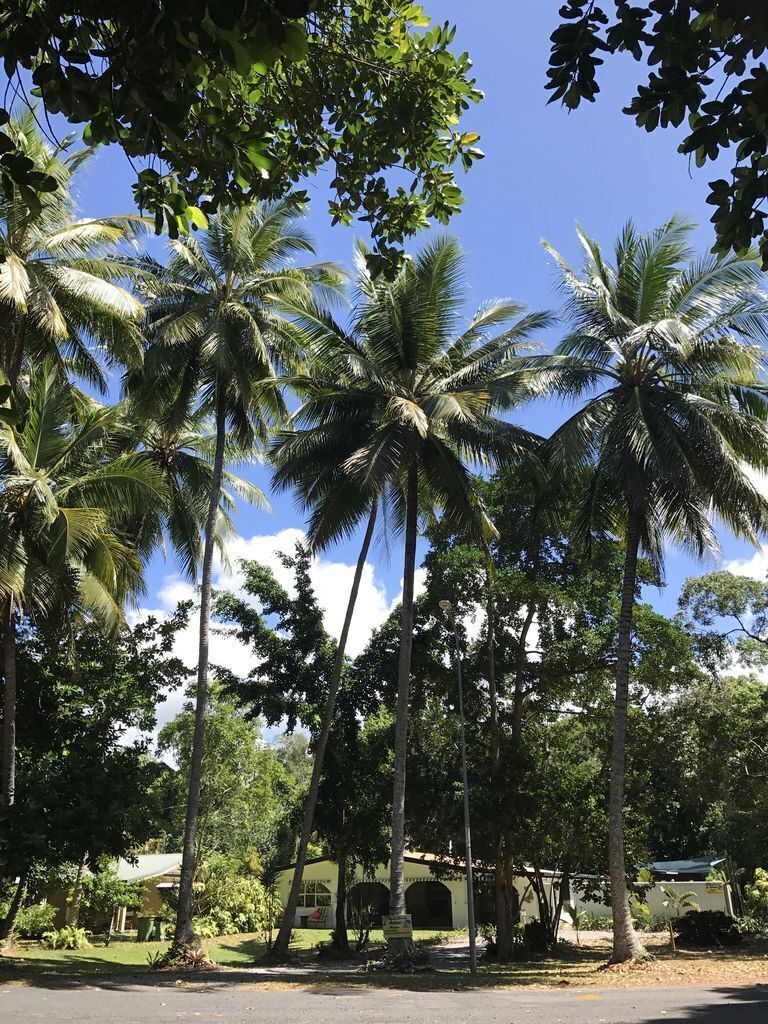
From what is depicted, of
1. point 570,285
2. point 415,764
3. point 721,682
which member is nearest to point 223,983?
point 415,764

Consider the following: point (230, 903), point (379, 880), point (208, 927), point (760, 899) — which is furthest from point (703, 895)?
point (208, 927)

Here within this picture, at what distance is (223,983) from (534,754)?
1035 cm

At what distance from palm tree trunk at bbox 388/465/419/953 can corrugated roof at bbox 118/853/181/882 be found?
17105 millimetres

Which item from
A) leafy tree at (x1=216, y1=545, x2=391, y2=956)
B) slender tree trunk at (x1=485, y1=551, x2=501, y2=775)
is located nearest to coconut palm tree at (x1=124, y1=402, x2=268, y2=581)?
leafy tree at (x1=216, y1=545, x2=391, y2=956)

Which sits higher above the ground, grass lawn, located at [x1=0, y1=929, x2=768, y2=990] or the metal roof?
the metal roof

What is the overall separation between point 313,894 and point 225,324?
31089 millimetres

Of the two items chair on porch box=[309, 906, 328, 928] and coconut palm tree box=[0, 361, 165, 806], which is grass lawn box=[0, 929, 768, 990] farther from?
chair on porch box=[309, 906, 328, 928]

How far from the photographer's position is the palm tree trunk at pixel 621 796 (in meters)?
16.1

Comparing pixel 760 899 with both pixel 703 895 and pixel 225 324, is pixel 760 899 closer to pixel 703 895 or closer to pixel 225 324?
pixel 703 895

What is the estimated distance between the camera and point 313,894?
3959 centimetres

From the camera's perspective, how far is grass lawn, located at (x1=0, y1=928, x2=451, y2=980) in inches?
664

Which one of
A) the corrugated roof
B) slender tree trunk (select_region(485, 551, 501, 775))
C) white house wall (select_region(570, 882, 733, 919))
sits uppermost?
slender tree trunk (select_region(485, 551, 501, 775))

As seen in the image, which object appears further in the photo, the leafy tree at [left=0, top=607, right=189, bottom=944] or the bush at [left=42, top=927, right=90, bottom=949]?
the bush at [left=42, top=927, right=90, bottom=949]

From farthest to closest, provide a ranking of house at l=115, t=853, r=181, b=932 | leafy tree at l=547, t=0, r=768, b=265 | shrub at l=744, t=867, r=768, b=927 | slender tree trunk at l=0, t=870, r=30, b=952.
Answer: house at l=115, t=853, r=181, b=932 → shrub at l=744, t=867, r=768, b=927 → slender tree trunk at l=0, t=870, r=30, b=952 → leafy tree at l=547, t=0, r=768, b=265
